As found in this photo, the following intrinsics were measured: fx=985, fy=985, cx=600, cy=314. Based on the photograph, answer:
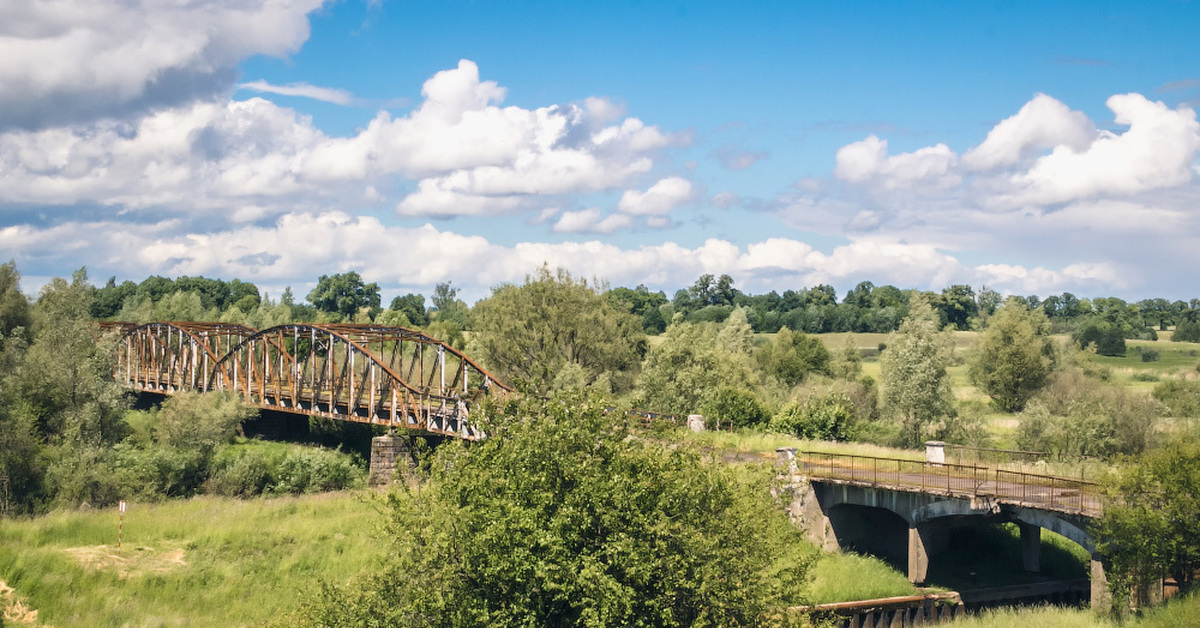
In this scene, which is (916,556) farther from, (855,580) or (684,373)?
(684,373)

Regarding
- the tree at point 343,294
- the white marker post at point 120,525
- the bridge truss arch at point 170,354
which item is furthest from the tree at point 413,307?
the white marker post at point 120,525

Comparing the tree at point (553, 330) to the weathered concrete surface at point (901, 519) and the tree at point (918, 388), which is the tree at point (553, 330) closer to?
the tree at point (918, 388)

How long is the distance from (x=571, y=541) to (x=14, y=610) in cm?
2185

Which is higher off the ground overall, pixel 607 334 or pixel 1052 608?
pixel 607 334

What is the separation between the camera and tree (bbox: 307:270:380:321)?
16050cm

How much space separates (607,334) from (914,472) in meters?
34.0

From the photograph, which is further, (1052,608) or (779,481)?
(1052,608)

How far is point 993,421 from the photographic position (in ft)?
229

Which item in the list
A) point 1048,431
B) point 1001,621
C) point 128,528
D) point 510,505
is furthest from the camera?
point 1048,431

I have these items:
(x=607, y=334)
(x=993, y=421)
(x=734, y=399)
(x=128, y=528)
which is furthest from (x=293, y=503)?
(x=993, y=421)

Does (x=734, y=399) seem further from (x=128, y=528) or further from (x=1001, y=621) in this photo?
(x=128, y=528)

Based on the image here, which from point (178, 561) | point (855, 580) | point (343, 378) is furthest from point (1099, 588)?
point (343, 378)

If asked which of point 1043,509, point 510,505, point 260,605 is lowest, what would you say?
point 260,605

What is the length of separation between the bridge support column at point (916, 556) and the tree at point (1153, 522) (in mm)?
6639
